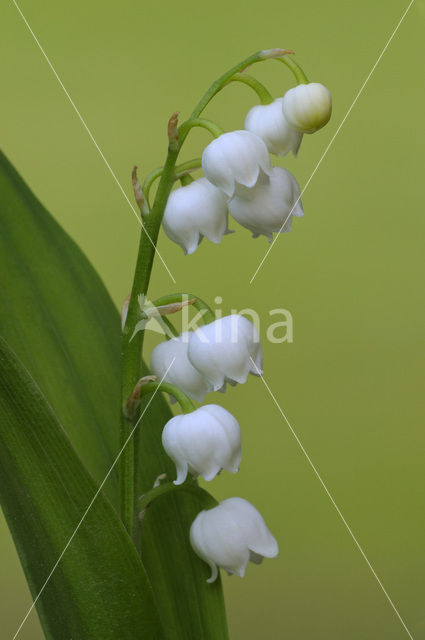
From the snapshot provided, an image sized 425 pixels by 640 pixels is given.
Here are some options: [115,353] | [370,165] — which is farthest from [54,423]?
[370,165]

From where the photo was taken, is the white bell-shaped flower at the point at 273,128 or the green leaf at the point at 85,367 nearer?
Result: the white bell-shaped flower at the point at 273,128

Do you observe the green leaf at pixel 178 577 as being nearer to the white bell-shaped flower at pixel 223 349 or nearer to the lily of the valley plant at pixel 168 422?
the lily of the valley plant at pixel 168 422

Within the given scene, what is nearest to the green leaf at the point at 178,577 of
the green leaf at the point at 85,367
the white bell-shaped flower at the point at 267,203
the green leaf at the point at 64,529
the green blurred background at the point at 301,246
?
the green leaf at the point at 85,367

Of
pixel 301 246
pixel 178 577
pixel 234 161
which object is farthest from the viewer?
pixel 301 246

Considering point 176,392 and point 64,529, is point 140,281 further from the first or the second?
point 64,529

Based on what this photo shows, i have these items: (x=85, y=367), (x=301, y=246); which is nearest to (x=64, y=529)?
(x=85, y=367)

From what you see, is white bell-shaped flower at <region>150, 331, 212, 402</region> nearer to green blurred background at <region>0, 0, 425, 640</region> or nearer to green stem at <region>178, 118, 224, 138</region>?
green stem at <region>178, 118, 224, 138</region>

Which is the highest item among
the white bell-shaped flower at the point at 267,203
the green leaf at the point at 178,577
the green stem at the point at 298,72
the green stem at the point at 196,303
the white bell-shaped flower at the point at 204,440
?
the green stem at the point at 298,72
